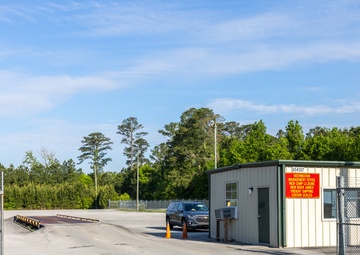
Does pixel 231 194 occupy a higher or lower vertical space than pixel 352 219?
higher

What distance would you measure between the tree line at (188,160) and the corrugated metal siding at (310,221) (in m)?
40.3

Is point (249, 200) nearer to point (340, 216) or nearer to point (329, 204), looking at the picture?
point (329, 204)

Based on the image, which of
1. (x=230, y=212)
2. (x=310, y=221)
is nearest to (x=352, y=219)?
(x=310, y=221)

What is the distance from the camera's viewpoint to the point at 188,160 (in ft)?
335

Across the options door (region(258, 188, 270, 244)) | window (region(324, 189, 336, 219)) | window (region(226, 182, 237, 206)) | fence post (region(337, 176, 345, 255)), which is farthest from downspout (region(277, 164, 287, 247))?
fence post (region(337, 176, 345, 255))

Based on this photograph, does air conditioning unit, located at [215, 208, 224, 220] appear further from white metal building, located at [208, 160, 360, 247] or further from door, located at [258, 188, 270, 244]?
door, located at [258, 188, 270, 244]

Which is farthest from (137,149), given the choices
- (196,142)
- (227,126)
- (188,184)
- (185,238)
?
(185,238)

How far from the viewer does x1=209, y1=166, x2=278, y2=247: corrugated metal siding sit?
2269 centimetres

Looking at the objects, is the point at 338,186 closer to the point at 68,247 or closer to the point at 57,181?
the point at 68,247

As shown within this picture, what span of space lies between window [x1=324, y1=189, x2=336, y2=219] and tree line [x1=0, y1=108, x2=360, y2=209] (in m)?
40.0

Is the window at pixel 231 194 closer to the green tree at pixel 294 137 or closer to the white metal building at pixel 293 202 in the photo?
the white metal building at pixel 293 202

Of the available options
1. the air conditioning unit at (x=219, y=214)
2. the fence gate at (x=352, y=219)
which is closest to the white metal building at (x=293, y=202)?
the fence gate at (x=352, y=219)

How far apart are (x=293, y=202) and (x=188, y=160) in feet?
261

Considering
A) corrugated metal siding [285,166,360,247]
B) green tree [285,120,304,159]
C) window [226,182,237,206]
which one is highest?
green tree [285,120,304,159]
